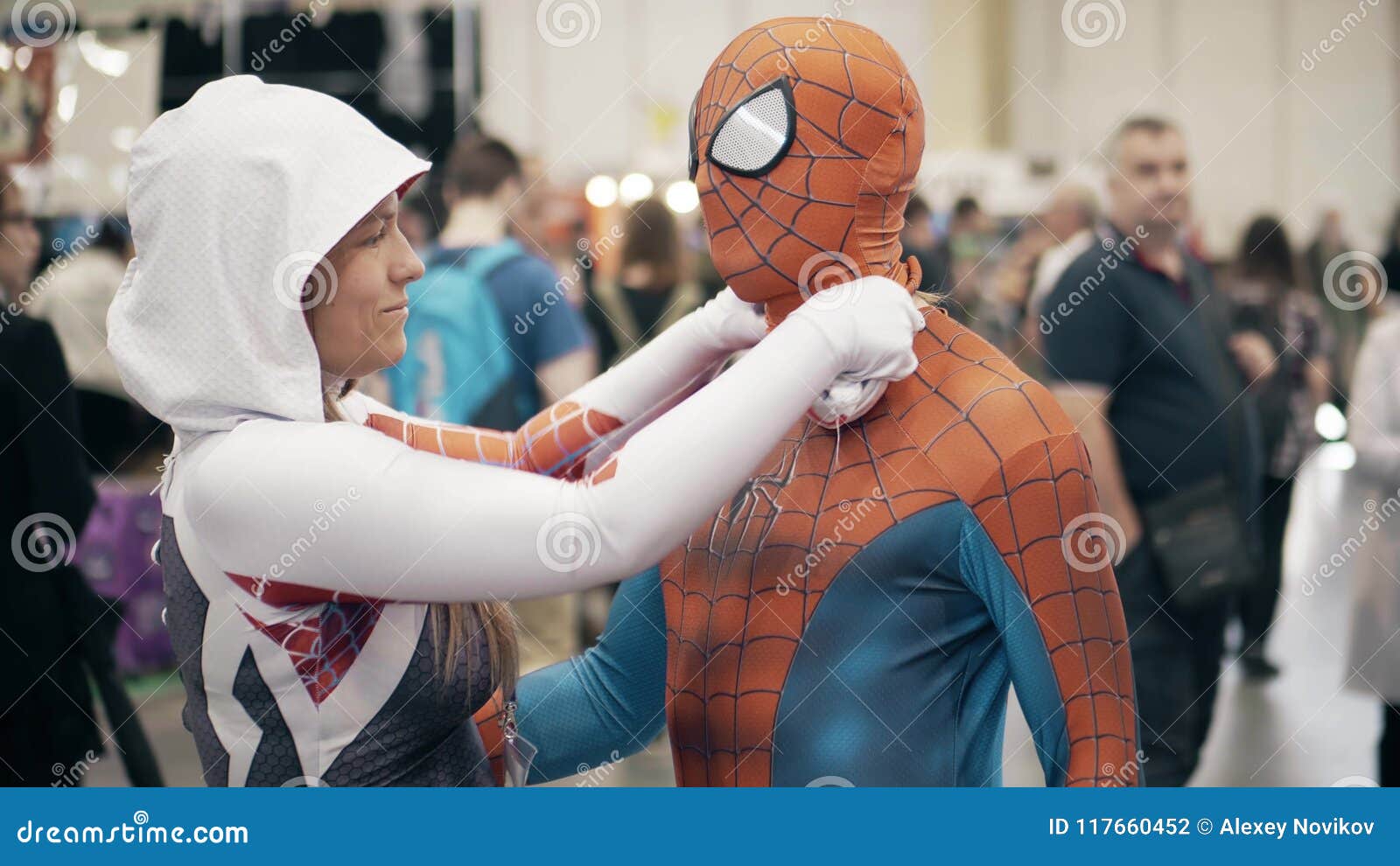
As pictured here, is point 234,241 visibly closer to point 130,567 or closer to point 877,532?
point 877,532

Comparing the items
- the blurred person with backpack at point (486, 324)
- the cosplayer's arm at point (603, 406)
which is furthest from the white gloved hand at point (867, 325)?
the blurred person with backpack at point (486, 324)

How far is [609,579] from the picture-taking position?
1.16 metres

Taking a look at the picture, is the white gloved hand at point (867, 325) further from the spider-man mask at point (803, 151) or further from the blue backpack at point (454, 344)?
the blue backpack at point (454, 344)

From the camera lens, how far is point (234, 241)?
1.20 meters

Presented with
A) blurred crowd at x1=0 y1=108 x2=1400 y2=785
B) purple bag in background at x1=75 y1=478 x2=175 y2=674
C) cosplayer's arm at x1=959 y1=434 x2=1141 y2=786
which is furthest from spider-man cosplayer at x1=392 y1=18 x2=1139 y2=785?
purple bag in background at x1=75 y1=478 x2=175 y2=674

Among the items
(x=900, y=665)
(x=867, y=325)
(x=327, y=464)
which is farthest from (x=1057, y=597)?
(x=327, y=464)

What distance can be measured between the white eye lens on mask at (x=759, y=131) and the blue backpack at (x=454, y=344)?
2378mm

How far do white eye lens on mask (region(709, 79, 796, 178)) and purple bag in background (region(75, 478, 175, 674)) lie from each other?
4.11 metres

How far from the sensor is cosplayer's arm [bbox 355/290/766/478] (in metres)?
1.56

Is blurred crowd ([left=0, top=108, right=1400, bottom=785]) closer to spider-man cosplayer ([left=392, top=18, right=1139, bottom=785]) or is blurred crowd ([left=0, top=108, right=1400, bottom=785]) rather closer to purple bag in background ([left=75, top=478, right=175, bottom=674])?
purple bag in background ([left=75, top=478, right=175, bottom=674])

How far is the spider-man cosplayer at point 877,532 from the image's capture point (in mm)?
1310

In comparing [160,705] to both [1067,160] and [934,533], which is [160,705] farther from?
[1067,160]
